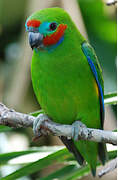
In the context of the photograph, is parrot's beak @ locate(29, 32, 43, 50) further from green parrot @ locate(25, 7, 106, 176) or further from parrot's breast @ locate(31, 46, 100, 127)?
parrot's breast @ locate(31, 46, 100, 127)

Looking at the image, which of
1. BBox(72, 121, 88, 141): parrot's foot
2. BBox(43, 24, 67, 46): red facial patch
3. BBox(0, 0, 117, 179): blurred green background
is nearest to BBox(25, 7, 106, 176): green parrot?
BBox(43, 24, 67, 46): red facial patch

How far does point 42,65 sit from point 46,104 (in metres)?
0.25

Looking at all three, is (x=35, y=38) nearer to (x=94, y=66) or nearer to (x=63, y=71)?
(x=63, y=71)

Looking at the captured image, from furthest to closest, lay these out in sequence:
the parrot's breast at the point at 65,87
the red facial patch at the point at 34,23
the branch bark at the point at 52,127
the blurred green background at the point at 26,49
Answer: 1. the blurred green background at the point at 26,49
2. the parrot's breast at the point at 65,87
3. the red facial patch at the point at 34,23
4. the branch bark at the point at 52,127

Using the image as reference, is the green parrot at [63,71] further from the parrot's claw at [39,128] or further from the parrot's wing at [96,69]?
the parrot's claw at [39,128]

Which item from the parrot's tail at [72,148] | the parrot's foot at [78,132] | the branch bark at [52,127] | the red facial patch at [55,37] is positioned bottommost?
the parrot's tail at [72,148]

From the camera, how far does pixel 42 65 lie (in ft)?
6.97

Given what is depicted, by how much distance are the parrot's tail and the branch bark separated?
0.32m

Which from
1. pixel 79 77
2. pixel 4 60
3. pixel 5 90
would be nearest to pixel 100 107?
pixel 79 77

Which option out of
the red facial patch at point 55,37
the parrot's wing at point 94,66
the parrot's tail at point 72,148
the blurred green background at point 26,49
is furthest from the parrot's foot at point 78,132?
the blurred green background at point 26,49

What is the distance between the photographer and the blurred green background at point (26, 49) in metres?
3.34

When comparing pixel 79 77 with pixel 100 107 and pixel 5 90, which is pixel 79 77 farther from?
pixel 5 90

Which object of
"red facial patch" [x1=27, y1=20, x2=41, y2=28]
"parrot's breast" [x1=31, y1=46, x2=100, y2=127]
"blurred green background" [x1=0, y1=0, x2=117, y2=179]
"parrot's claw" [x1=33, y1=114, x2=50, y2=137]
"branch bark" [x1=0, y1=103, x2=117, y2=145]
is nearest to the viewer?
"branch bark" [x1=0, y1=103, x2=117, y2=145]

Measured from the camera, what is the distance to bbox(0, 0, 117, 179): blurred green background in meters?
3.34
